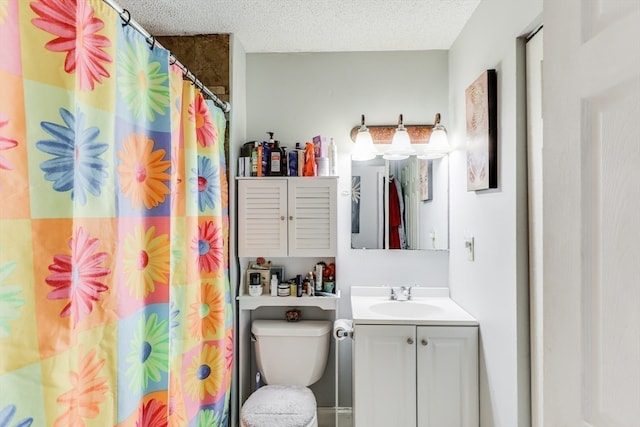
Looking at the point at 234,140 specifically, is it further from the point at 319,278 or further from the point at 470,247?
the point at 470,247

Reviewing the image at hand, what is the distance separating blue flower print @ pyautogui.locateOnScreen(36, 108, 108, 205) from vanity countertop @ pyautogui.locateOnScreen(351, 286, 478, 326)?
1.42 metres

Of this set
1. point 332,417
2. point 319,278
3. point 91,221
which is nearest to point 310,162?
point 319,278

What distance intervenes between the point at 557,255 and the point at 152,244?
1159mm

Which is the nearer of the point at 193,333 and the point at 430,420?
the point at 193,333

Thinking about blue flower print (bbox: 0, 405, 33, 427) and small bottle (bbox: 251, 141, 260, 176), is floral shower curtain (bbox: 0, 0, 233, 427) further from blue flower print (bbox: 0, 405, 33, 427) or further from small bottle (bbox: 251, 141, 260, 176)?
small bottle (bbox: 251, 141, 260, 176)

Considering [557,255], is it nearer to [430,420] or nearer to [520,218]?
[520,218]

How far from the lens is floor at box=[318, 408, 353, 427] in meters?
2.50

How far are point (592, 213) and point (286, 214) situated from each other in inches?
72.9

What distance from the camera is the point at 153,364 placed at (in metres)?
1.27

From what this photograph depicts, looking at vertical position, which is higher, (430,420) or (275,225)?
(275,225)

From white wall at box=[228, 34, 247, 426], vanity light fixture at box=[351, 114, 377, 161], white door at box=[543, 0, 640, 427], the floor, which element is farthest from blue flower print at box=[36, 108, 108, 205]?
the floor

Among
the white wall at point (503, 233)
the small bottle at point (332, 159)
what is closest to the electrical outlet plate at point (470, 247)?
the white wall at point (503, 233)

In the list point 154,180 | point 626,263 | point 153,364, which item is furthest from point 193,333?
point 626,263

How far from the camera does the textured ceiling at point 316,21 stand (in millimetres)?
1984
